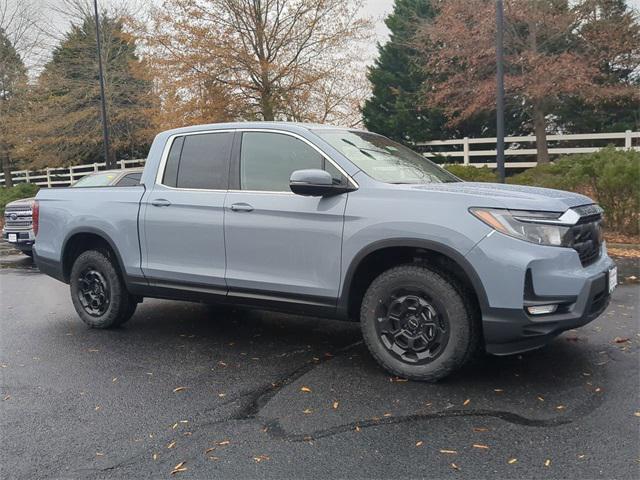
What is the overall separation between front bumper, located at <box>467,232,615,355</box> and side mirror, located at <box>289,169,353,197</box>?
42.2 inches

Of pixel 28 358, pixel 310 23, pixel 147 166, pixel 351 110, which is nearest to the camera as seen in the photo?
pixel 28 358

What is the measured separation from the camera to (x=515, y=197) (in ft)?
12.6

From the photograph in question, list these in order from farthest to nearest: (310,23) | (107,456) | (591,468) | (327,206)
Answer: (310,23) → (327,206) → (107,456) → (591,468)

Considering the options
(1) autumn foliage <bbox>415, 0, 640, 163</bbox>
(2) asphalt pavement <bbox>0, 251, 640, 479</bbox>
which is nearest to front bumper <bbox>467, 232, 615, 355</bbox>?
(2) asphalt pavement <bbox>0, 251, 640, 479</bbox>

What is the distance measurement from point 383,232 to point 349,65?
17137 mm

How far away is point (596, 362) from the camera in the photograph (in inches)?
171

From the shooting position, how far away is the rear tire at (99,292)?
569 cm

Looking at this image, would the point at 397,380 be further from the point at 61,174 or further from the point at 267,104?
the point at 61,174

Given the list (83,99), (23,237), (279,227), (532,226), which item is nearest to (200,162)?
(279,227)

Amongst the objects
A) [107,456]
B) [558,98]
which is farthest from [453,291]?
[558,98]

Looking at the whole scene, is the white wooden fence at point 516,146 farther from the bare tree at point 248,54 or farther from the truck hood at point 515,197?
the truck hood at point 515,197

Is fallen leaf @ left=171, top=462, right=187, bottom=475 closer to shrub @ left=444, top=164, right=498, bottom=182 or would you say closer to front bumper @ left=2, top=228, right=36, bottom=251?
front bumper @ left=2, top=228, right=36, bottom=251

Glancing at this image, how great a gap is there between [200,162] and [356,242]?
1799 millimetres

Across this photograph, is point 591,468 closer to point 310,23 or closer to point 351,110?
point 310,23
